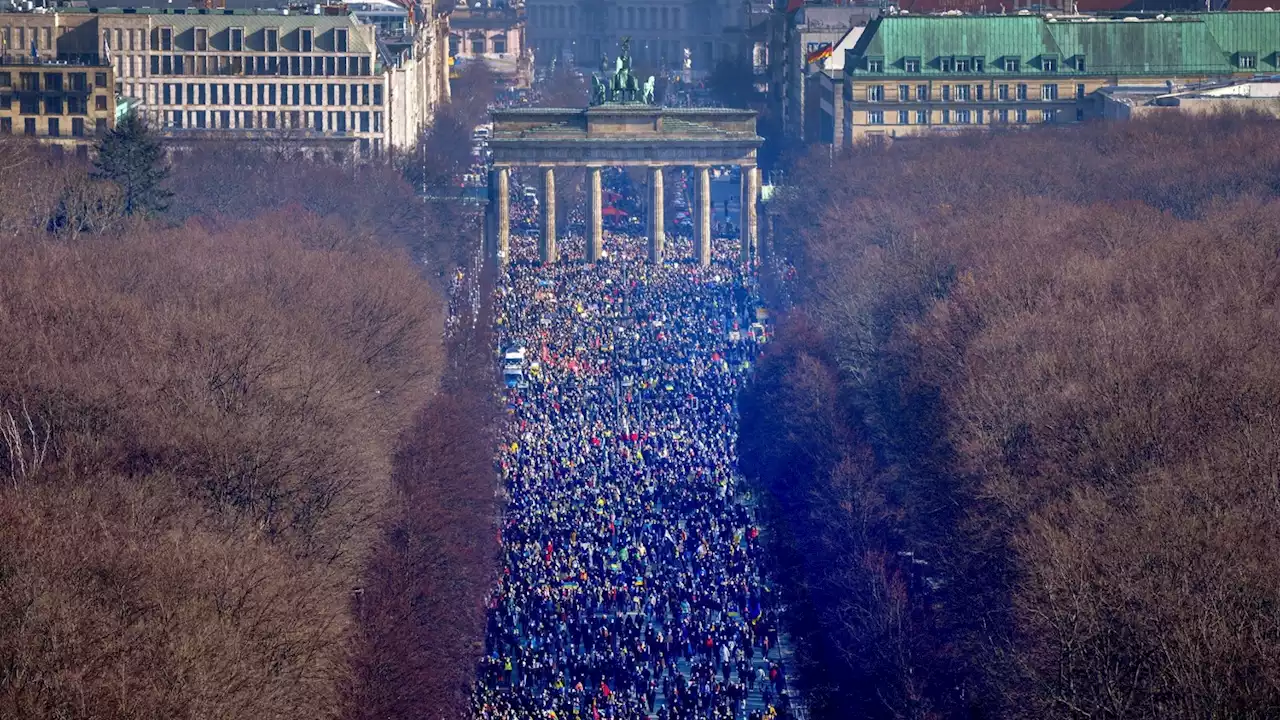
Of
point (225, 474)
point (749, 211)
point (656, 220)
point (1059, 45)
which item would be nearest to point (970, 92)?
point (1059, 45)

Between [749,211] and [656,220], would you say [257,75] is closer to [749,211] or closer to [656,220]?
[656,220]

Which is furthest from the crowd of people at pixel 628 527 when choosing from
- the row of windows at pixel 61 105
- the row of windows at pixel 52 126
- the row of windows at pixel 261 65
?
the row of windows at pixel 261 65

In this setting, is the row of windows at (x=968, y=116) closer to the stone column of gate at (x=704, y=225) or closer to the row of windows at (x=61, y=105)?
the stone column of gate at (x=704, y=225)

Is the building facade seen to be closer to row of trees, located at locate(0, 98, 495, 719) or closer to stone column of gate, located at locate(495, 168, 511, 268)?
stone column of gate, located at locate(495, 168, 511, 268)

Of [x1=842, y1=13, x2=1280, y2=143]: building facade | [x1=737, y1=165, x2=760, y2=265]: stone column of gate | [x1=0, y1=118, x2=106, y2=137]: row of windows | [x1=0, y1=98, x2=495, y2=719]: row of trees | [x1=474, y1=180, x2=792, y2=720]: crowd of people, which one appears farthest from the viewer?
[x1=842, y1=13, x2=1280, y2=143]: building facade

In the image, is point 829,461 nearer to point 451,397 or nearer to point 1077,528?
point 451,397

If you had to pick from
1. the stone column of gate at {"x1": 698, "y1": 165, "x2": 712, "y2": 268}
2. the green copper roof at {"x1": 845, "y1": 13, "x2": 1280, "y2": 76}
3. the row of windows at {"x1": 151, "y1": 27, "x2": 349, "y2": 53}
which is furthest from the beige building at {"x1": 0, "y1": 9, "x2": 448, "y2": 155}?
the green copper roof at {"x1": 845, "y1": 13, "x2": 1280, "y2": 76}
